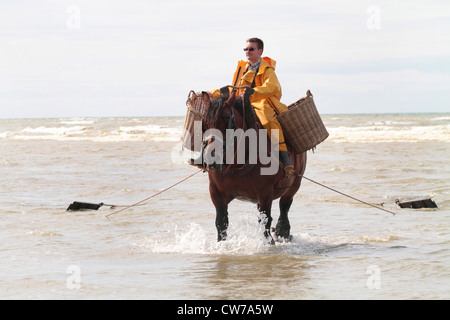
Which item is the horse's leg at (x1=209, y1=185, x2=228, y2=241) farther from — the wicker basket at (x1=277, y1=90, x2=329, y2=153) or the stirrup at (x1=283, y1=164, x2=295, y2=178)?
the wicker basket at (x1=277, y1=90, x2=329, y2=153)

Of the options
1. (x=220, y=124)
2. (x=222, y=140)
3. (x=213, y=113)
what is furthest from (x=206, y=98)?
(x=222, y=140)

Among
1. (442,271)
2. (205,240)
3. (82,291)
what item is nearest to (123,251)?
(205,240)

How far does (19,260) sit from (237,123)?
296 cm

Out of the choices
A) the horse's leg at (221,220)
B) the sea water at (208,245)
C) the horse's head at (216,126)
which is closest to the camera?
the sea water at (208,245)

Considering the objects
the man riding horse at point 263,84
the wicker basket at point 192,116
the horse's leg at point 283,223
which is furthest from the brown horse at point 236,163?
the horse's leg at point 283,223

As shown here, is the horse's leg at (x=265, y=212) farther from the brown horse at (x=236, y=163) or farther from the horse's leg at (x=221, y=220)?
the horse's leg at (x=221, y=220)

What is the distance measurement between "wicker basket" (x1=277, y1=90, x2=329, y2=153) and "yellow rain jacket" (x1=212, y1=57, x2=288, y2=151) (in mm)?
232

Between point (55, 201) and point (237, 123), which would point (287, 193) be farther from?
point (55, 201)

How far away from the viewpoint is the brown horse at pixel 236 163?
6.50 meters

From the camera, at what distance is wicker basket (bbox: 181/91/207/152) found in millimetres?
7277

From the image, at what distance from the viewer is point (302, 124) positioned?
7.79m

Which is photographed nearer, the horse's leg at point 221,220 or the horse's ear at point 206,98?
the horse's ear at point 206,98

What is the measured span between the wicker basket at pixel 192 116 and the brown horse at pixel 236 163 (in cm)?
45
